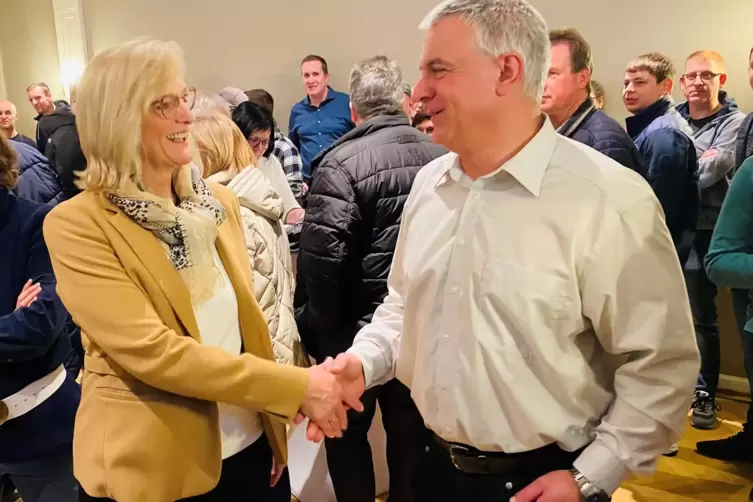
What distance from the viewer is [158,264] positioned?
4.68ft

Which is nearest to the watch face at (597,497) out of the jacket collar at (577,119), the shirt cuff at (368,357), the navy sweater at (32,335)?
the shirt cuff at (368,357)

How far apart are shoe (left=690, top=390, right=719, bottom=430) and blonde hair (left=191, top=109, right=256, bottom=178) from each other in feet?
8.48

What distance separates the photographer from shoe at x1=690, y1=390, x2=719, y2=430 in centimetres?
341

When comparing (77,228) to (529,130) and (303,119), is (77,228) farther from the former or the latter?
(303,119)

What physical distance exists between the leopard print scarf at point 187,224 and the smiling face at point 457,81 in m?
0.60

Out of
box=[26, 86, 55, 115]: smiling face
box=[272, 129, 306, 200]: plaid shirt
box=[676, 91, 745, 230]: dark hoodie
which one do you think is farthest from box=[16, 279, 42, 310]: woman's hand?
box=[26, 86, 55, 115]: smiling face

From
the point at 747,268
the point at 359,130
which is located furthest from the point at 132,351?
the point at 747,268

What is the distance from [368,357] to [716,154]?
2.75 meters

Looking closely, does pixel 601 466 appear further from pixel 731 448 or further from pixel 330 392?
pixel 731 448

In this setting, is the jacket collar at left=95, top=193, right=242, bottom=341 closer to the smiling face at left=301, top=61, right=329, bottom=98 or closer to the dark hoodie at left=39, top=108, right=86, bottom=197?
the dark hoodie at left=39, top=108, right=86, bottom=197

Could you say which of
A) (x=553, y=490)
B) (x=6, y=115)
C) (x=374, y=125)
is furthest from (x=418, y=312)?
(x=6, y=115)

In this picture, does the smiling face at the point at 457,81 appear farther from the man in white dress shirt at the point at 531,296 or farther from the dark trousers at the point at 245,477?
the dark trousers at the point at 245,477

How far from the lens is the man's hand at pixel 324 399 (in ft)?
4.91

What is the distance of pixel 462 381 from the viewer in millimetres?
1242
